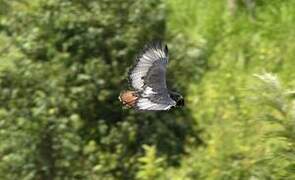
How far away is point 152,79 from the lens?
9.82 ft

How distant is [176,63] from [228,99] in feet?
2.00

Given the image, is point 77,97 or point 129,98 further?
point 77,97

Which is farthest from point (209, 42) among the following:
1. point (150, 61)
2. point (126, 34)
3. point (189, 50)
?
point (150, 61)

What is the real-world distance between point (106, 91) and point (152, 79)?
9.22 feet

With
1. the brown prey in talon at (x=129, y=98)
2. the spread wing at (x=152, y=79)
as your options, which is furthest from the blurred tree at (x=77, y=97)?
the brown prey in talon at (x=129, y=98)

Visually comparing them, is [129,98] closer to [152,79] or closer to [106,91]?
[152,79]

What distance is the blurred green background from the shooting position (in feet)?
18.3

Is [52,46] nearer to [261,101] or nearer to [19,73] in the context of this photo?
[19,73]

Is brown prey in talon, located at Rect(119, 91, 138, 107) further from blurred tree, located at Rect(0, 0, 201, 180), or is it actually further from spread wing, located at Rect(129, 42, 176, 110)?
blurred tree, located at Rect(0, 0, 201, 180)

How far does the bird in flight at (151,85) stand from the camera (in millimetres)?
2775

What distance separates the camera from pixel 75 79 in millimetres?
5824

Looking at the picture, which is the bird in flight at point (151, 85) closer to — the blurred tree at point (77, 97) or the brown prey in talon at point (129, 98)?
the brown prey in talon at point (129, 98)

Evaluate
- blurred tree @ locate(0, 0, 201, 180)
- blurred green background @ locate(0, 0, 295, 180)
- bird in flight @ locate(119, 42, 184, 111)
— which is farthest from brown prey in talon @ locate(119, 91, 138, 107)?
blurred tree @ locate(0, 0, 201, 180)

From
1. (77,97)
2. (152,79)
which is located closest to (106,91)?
(77,97)
